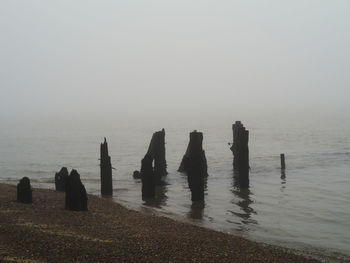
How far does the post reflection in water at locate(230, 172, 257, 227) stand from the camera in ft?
60.8

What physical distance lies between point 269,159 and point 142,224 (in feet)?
Answer: 103

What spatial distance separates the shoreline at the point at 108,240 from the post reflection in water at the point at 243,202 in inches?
161

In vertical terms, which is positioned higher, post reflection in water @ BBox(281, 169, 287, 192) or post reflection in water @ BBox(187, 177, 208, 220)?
post reflection in water @ BBox(281, 169, 287, 192)

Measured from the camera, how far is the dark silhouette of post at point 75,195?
16.1 metres

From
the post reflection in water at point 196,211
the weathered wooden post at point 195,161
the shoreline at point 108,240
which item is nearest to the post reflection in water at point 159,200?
the post reflection in water at point 196,211

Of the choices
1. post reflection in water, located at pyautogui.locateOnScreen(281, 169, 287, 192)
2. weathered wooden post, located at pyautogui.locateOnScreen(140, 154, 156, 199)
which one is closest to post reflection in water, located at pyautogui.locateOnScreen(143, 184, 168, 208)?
weathered wooden post, located at pyautogui.locateOnScreen(140, 154, 156, 199)

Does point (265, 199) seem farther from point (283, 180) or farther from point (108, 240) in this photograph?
point (108, 240)

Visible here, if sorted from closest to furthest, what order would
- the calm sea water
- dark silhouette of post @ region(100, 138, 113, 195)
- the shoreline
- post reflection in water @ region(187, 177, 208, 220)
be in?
1. the shoreline
2. the calm sea water
3. post reflection in water @ region(187, 177, 208, 220)
4. dark silhouette of post @ region(100, 138, 113, 195)

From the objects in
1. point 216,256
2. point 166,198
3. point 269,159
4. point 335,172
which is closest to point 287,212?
point 166,198

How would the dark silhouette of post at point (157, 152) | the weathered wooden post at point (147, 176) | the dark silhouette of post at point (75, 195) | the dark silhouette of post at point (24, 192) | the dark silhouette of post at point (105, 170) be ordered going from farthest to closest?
the dark silhouette of post at point (157, 152) < the dark silhouette of post at point (105, 170) < the weathered wooden post at point (147, 176) < the dark silhouette of post at point (24, 192) < the dark silhouette of post at point (75, 195)

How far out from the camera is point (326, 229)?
16.6 meters

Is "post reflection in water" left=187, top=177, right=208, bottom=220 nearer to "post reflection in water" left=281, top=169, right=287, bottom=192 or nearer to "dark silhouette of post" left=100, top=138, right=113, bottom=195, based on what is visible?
"dark silhouette of post" left=100, top=138, right=113, bottom=195

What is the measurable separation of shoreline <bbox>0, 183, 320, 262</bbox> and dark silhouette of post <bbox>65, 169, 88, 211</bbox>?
0.40 meters

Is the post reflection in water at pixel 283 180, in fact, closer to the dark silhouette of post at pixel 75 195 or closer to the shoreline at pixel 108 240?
the shoreline at pixel 108 240
